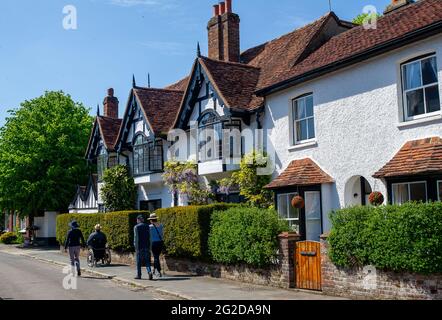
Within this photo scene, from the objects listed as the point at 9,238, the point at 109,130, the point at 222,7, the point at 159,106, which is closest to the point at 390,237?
the point at 222,7

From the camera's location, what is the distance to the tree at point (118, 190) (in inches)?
1139

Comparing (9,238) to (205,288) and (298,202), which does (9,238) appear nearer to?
(205,288)

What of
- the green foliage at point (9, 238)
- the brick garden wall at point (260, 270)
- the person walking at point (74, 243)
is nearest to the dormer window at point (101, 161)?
the person walking at point (74, 243)

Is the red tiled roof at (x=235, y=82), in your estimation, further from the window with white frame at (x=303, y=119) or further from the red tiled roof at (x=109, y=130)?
the red tiled roof at (x=109, y=130)

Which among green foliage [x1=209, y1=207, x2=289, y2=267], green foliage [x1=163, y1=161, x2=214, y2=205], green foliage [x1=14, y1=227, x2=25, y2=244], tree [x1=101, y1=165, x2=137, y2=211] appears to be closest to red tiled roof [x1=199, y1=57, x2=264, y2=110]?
green foliage [x1=163, y1=161, x2=214, y2=205]

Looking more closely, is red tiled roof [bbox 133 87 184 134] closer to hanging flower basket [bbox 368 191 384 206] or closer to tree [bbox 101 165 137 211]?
tree [bbox 101 165 137 211]

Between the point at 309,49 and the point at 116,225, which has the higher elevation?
the point at 309,49

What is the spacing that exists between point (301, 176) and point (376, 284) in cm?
635

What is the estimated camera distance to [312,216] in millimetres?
18062

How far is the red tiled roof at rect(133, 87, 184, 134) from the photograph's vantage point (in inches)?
1062

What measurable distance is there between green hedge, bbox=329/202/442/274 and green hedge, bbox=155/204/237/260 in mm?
5781
